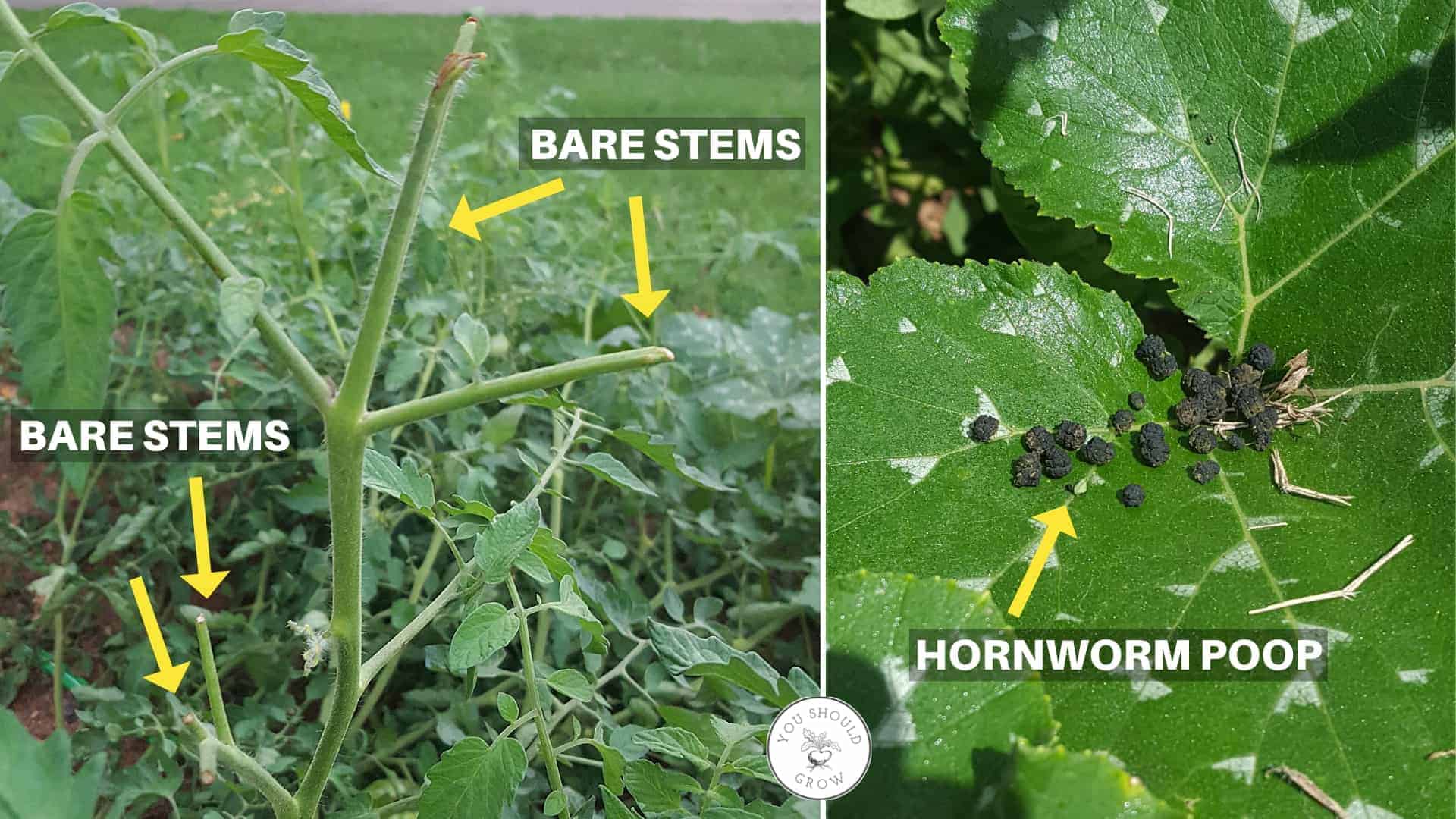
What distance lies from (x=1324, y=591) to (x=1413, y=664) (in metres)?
0.08

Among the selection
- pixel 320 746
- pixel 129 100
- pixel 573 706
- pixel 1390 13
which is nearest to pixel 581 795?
pixel 573 706

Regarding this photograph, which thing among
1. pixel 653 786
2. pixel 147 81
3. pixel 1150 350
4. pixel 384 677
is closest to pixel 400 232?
pixel 147 81

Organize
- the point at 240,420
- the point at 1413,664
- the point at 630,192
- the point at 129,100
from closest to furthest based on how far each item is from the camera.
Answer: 1. the point at 129,100
2. the point at 1413,664
3. the point at 240,420
4. the point at 630,192

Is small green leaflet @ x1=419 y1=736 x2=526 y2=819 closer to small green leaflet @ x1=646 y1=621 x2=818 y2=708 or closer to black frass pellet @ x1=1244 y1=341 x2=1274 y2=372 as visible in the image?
small green leaflet @ x1=646 y1=621 x2=818 y2=708

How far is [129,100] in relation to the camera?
2.04 ft

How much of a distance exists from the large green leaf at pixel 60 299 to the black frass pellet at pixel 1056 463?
25.4 inches

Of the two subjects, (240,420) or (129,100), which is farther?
(240,420)

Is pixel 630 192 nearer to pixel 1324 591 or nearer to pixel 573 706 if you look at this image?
pixel 573 706

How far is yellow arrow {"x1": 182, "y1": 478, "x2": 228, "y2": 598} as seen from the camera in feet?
3.18

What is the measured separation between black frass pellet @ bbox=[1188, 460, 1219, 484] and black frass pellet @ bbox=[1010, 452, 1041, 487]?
0.13 meters

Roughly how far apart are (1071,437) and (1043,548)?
0.29 ft

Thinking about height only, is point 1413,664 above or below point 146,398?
below

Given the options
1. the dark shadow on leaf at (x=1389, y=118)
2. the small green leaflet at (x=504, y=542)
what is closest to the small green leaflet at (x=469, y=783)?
the small green leaflet at (x=504, y=542)

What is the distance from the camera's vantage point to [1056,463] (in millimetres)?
865
